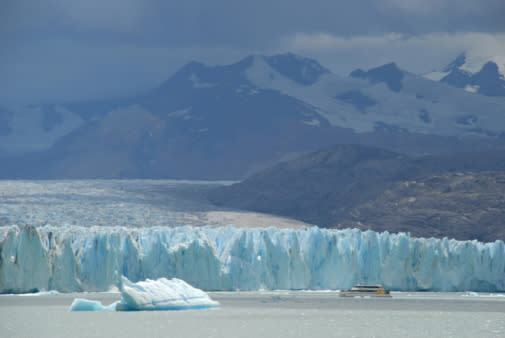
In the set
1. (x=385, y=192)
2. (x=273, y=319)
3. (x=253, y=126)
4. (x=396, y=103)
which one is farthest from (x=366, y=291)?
(x=396, y=103)

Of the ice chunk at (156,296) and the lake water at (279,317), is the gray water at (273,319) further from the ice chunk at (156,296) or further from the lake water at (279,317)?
the ice chunk at (156,296)

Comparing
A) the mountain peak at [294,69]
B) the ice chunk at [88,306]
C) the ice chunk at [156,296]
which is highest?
Answer: the mountain peak at [294,69]

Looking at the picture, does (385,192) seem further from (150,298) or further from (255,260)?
(150,298)

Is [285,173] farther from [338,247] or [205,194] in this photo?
[338,247]

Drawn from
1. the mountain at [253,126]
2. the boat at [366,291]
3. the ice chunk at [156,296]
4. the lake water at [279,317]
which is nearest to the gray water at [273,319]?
the lake water at [279,317]

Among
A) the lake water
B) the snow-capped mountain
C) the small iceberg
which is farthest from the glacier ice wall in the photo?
the snow-capped mountain

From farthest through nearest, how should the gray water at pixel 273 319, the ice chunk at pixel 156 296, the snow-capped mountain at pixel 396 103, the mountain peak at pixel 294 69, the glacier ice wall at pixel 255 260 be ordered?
the mountain peak at pixel 294 69
the snow-capped mountain at pixel 396 103
the glacier ice wall at pixel 255 260
the ice chunk at pixel 156 296
the gray water at pixel 273 319

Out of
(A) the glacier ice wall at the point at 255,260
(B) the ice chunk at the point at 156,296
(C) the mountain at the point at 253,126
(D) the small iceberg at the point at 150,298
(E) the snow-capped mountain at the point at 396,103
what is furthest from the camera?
(E) the snow-capped mountain at the point at 396,103
